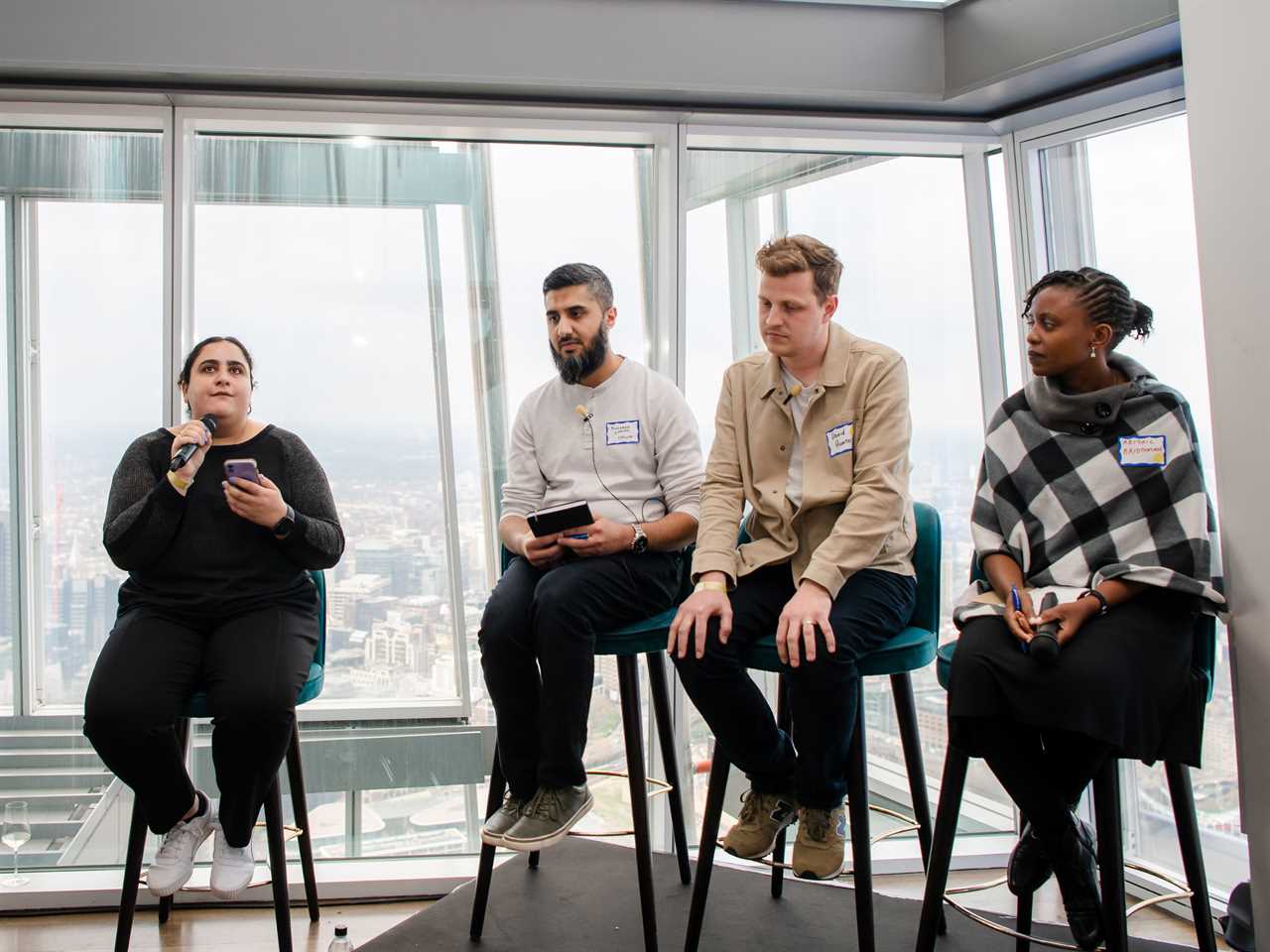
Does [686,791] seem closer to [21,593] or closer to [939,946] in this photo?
[939,946]

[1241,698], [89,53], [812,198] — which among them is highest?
[89,53]

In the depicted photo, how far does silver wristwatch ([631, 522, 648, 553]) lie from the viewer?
246cm

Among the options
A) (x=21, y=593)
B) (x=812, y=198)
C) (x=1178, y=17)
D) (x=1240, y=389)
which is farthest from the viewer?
(x=812, y=198)

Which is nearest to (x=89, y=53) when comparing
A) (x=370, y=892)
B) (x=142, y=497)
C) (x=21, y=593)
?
(x=142, y=497)

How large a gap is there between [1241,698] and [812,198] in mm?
1975

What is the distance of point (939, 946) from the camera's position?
2486 mm

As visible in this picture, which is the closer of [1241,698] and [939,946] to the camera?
[1241,698]

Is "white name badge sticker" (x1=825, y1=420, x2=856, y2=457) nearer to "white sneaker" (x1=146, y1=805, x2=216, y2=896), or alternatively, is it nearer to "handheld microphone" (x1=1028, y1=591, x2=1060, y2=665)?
"handheld microphone" (x1=1028, y1=591, x2=1060, y2=665)

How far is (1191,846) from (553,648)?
1426 mm

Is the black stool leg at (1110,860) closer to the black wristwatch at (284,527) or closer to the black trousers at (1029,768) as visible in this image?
the black trousers at (1029,768)

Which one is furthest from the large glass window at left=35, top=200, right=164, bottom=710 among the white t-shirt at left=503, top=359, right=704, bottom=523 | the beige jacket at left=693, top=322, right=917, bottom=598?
the beige jacket at left=693, top=322, right=917, bottom=598

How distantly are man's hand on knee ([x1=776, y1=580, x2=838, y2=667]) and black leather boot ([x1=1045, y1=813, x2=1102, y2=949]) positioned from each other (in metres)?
0.62

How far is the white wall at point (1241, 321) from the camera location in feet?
7.22

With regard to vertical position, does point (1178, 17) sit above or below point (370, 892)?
above
